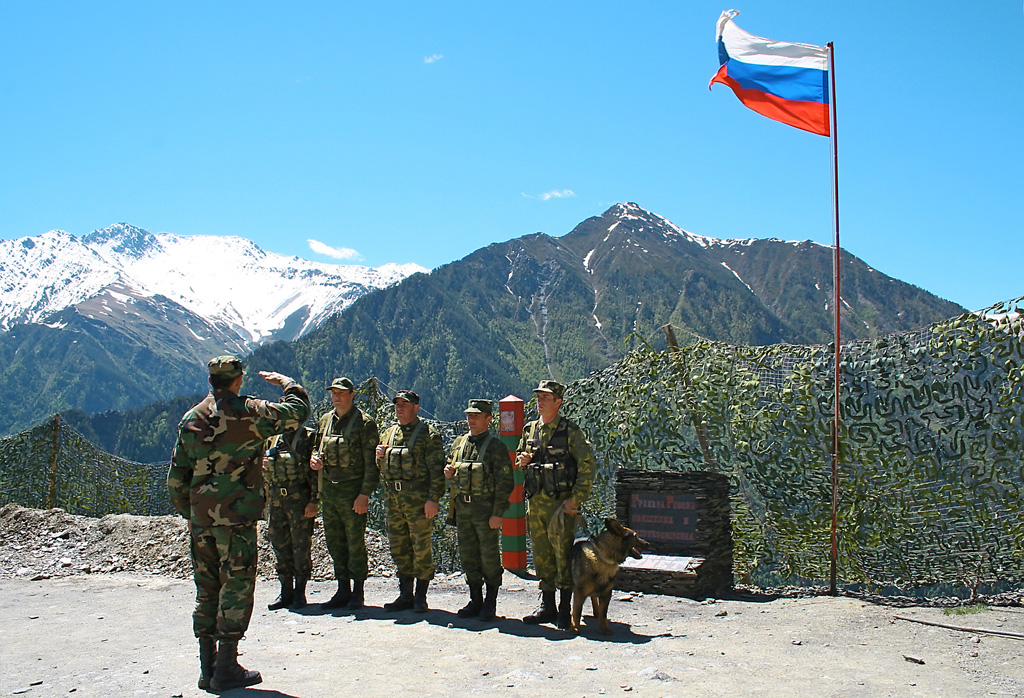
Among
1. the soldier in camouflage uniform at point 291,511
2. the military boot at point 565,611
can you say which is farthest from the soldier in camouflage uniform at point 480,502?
the soldier in camouflage uniform at point 291,511

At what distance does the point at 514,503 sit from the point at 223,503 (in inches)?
159

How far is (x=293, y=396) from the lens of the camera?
17.0 ft

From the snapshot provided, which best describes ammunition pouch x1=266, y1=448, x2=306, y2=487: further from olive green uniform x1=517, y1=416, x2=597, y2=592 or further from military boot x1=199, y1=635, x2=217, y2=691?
military boot x1=199, y1=635, x2=217, y2=691

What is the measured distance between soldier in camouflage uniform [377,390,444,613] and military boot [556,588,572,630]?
133cm

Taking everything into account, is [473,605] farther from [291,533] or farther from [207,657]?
[207,657]

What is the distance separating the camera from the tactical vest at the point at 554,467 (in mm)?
6250

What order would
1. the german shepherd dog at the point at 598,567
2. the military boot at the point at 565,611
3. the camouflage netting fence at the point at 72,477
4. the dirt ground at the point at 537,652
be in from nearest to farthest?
the dirt ground at the point at 537,652, the german shepherd dog at the point at 598,567, the military boot at the point at 565,611, the camouflage netting fence at the point at 72,477

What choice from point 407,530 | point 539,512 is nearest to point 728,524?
point 539,512

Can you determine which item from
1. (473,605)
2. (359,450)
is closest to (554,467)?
(473,605)

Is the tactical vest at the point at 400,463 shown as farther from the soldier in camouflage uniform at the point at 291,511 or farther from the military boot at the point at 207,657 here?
the military boot at the point at 207,657

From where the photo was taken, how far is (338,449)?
7.07 meters

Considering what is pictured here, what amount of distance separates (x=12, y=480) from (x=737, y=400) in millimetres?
11954

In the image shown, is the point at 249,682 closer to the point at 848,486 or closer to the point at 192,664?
the point at 192,664

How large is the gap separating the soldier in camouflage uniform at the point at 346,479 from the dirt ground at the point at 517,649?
15.3 inches
